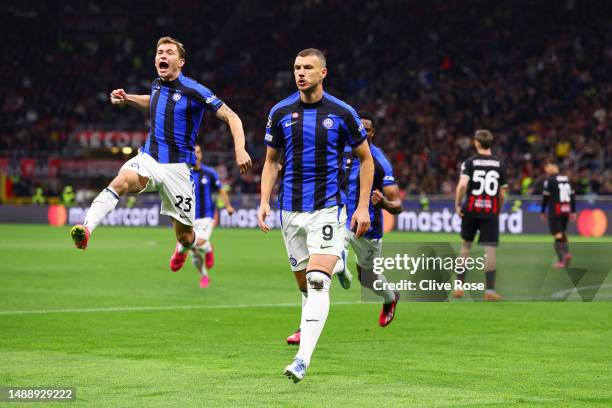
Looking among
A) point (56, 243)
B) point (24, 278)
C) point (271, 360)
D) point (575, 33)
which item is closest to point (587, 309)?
point (271, 360)

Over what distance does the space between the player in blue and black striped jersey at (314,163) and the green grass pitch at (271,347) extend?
3.40 feet

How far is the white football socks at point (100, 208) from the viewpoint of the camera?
30.4ft

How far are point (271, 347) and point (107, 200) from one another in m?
2.03

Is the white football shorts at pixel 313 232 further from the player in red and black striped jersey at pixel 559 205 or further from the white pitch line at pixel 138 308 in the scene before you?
the player in red and black striped jersey at pixel 559 205

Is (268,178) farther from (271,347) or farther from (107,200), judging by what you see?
(271,347)

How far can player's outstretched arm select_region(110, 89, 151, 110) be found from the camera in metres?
10.4

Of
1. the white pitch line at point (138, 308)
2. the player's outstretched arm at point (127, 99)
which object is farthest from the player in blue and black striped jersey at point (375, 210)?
the white pitch line at point (138, 308)

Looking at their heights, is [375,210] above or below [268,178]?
below

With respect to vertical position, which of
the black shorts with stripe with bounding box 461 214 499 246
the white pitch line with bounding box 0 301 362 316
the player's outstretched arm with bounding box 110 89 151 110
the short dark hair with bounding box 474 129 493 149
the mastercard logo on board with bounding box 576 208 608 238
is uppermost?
the player's outstretched arm with bounding box 110 89 151 110

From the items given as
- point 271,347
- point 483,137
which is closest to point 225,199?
point 483,137

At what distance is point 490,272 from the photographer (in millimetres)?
15133

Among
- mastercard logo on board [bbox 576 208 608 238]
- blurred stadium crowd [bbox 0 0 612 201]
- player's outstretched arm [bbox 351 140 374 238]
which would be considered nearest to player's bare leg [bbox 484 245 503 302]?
player's outstretched arm [bbox 351 140 374 238]
